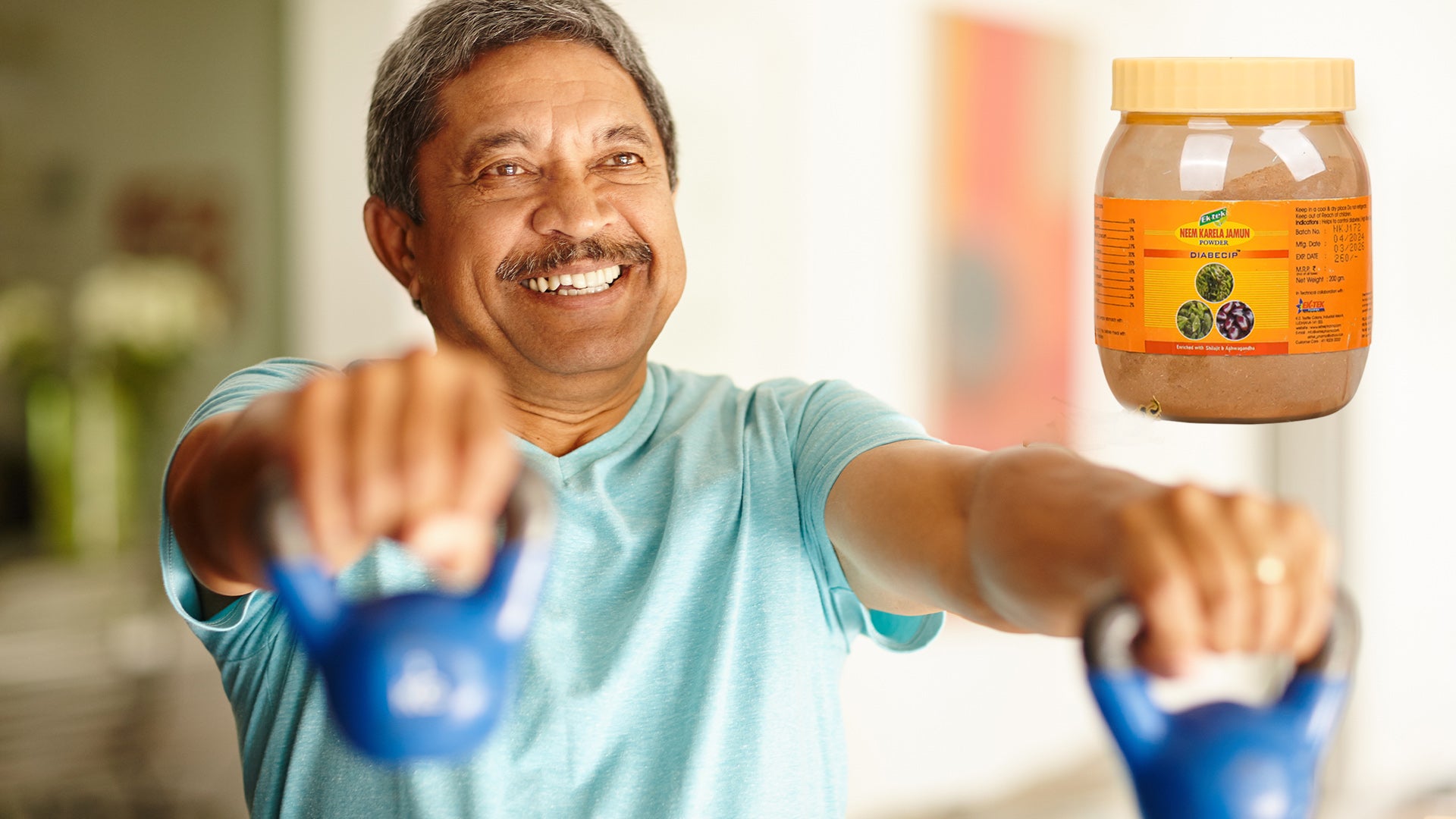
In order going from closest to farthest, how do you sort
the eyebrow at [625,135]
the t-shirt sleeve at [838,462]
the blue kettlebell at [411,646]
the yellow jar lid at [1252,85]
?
the blue kettlebell at [411,646]
the yellow jar lid at [1252,85]
the t-shirt sleeve at [838,462]
the eyebrow at [625,135]

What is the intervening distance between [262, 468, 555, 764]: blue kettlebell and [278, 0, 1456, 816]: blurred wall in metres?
2.28

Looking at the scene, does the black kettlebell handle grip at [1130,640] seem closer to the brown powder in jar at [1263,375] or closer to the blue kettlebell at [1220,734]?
the blue kettlebell at [1220,734]

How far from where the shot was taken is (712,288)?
2.86 meters

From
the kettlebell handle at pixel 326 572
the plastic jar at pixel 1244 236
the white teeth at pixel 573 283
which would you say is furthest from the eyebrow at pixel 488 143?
the kettlebell handle at pixel 326 572

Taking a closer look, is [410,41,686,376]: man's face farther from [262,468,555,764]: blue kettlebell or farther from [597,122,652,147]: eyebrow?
[262,468,555,764]: blue kettlebell

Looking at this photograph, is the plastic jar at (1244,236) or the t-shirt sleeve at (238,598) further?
the t-shirt sleeve at (238,598)

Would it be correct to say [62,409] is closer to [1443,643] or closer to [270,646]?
[270,646]

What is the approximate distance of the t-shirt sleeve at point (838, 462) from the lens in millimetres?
986

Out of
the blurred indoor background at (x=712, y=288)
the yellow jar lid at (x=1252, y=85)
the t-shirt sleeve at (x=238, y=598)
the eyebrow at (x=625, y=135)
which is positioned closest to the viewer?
the yellow jar lid at (x=1252, y=85)

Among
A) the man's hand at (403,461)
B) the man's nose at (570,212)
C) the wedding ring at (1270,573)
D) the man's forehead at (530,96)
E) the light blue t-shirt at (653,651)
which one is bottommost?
the light blue t-shirt at (653,651)

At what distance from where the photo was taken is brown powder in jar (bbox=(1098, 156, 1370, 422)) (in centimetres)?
78

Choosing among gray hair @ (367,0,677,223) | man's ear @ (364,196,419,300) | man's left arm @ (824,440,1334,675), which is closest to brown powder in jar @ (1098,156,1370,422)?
man's left arm @ (824,440,1334,675)

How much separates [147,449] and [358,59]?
39.7 inches

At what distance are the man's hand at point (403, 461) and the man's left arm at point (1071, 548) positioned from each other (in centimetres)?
24
